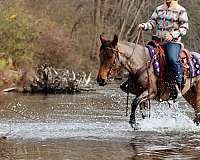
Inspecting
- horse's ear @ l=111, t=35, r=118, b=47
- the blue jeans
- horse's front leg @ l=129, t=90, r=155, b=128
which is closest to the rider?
the blue jeans

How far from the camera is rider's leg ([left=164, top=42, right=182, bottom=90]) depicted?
38.7 feet

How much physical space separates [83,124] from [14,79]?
49.7ft

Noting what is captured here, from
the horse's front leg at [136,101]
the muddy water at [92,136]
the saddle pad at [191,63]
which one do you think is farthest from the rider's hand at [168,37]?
the muddy water at [92,136]

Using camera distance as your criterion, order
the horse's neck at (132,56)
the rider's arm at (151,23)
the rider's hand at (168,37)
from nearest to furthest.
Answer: the horse's neck at (132,56) → the rider's hand at (168,37) → the rider's arm at (151,23)

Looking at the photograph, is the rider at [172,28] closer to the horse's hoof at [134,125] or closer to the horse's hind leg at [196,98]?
the horse's hind leg at [196,98]

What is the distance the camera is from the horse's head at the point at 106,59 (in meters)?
11.0

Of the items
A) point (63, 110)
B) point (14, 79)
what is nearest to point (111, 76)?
point (63, 110)

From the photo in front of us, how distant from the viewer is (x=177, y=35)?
1194 centimetres

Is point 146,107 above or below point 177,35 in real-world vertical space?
below

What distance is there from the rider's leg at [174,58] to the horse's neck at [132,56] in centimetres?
40

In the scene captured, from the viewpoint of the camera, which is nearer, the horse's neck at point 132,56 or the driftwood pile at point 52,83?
the horse's neck at point 132,56

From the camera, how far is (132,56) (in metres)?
11.6

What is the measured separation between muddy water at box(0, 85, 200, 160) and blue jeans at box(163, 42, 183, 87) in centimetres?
106

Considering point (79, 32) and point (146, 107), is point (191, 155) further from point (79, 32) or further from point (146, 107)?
point (79, 32)
